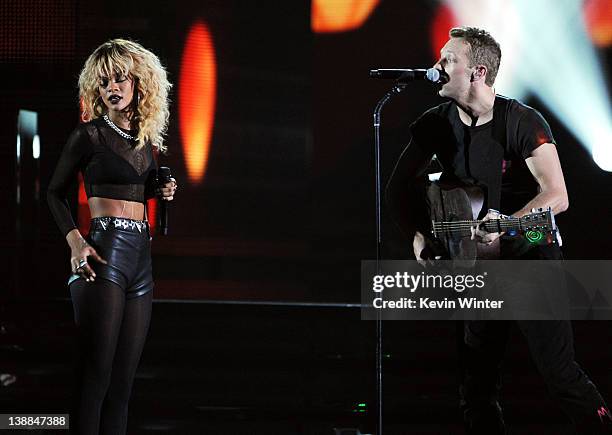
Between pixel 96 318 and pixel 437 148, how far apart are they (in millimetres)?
1586

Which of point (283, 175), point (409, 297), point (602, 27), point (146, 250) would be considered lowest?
point (146, 250)

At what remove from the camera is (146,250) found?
117 inches

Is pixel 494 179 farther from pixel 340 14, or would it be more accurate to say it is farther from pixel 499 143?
pixel 340 14

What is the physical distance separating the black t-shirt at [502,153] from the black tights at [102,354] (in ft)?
4.77

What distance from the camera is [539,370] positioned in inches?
130

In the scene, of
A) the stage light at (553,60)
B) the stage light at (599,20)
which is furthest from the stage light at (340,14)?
the stage light at (599,20)

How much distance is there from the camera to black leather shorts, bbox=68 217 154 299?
2850 mm

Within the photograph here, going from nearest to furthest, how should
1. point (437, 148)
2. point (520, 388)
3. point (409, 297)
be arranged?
point (437, 148) < point (520, 388) < point (409, 297)

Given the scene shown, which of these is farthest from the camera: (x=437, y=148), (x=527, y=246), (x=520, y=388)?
(x=520, y=388)

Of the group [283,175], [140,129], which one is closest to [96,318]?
[140,129]

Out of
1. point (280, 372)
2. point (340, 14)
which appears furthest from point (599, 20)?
point (280, 372)

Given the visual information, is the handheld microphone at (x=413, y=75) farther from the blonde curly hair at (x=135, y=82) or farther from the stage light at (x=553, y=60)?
the stage light at (x=553, y=60)

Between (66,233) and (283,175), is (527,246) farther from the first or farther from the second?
(283,175)

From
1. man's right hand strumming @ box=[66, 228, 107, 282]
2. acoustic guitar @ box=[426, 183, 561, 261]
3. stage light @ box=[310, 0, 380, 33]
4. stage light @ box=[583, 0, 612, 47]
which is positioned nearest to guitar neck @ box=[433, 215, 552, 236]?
acoustic guitar @ box=[426, 183, 561, 261]
